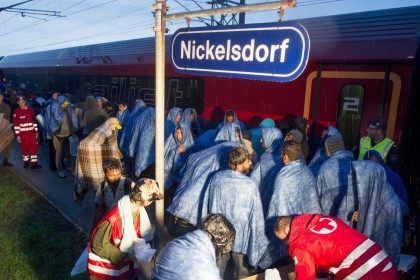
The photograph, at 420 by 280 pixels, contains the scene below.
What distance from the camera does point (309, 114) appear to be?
556cm

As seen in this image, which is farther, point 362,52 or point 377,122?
point 362,52

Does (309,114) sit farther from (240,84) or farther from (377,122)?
(240,84)

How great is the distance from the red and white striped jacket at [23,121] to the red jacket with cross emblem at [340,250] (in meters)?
6.65

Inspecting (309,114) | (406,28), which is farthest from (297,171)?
(406,28)

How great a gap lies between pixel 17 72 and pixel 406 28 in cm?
2231

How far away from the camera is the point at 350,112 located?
5.14 m

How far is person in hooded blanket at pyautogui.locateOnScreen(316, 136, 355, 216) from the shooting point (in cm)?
353

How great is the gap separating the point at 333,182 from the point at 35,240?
3.61 metres

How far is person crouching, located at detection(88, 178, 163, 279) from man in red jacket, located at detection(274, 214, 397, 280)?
3.32 feet

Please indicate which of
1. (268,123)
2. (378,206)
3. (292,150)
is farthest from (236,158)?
(268,123)

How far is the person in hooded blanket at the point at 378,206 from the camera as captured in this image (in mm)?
3109

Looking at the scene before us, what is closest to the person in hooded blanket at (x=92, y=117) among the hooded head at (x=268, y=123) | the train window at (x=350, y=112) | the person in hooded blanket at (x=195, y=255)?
the hooded head at (x=268, y=123)

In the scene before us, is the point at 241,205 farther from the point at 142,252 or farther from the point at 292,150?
the point at 142,252

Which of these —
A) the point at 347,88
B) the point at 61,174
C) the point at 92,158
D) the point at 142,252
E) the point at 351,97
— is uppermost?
the point at 347,88
